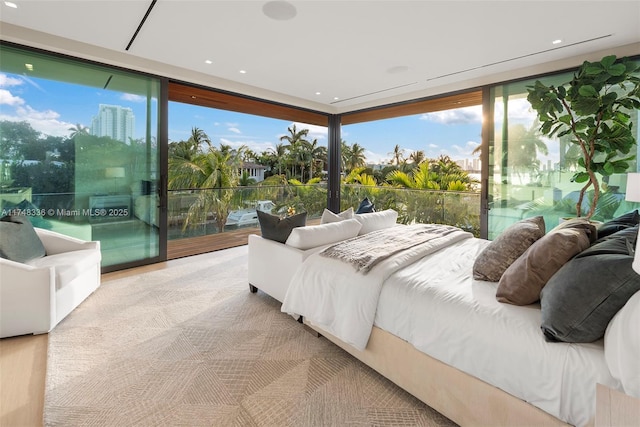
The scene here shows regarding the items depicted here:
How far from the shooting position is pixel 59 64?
355 cm

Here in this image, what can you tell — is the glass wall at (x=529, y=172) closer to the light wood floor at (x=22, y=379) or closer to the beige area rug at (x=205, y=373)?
the beige area rug at (x=205, y=373)

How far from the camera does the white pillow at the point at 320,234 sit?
110 inches

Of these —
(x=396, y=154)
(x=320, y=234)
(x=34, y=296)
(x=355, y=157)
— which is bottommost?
(x=34, y=296)

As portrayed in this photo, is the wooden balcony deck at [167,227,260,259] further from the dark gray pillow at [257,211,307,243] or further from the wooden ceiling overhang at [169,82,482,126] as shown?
the dark gray pillow at [257,211,307,243]

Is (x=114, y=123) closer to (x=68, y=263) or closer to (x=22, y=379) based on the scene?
(x=68, y=263)

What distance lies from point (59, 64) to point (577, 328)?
16.1ft

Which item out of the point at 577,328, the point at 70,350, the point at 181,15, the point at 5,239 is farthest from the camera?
the point at 181,15

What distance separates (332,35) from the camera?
3182mm

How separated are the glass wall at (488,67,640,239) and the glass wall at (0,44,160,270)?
179 inches

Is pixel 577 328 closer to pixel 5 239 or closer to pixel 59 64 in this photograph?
pixel 5 239

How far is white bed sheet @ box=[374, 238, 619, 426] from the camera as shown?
1249 mm

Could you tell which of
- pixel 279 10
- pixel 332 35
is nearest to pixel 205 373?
pixel 279 10

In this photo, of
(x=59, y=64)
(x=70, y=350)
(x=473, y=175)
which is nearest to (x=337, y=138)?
(x=473, y=175)

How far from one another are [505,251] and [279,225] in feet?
5.93
